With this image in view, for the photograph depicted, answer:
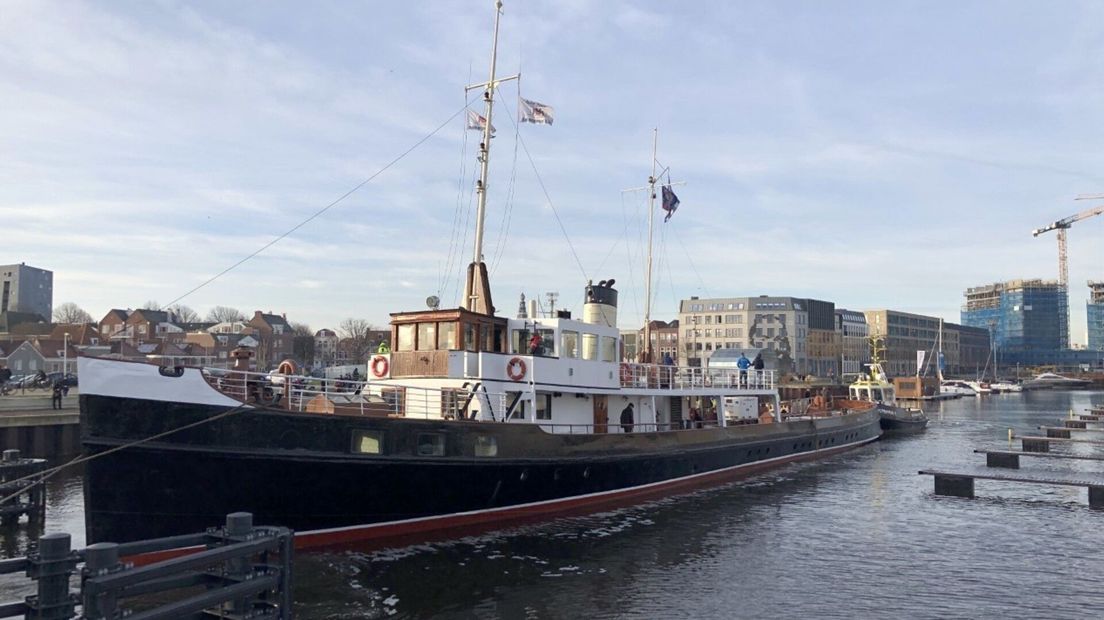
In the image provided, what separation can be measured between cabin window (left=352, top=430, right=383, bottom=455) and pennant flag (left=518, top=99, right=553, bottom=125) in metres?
10.5

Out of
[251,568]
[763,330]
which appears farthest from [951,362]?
[251,568]

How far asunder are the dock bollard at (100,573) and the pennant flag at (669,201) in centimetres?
2634

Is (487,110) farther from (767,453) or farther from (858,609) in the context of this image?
(767,453)

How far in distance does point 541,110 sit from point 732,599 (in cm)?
1428

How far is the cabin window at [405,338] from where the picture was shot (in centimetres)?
1953

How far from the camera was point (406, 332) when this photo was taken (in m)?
19.6

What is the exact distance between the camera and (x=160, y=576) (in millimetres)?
6988

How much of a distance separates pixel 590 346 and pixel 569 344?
3.69 ft

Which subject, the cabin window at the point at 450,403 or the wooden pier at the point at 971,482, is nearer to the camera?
the cabin window at the point at 450,403

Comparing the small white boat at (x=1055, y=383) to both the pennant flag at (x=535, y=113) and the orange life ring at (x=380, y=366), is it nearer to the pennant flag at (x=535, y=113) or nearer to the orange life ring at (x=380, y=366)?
the pennant flag at (x=535, y=113)

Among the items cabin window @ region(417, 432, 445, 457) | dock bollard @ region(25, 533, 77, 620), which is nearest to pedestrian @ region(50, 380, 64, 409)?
cabin window @ region(417, 432, 445, 457)

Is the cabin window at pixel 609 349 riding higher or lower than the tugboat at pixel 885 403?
higher

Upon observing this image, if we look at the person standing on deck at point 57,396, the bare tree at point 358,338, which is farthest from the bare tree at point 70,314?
the person standing on deck at point 57,396

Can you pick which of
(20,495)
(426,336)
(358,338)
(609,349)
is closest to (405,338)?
(426,336)
